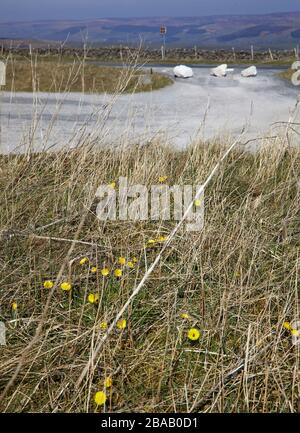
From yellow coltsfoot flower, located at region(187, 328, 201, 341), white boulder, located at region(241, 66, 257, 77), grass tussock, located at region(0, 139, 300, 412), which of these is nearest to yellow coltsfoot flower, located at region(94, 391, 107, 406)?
grass tussock, located at region(0, 139, 300, 412)

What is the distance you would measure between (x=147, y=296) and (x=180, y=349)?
37 centimetres

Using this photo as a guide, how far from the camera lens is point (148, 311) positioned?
6.31ft

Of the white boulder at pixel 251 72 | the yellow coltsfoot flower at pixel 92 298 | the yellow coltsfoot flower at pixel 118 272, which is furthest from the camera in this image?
the white boulder at pixel 251 72

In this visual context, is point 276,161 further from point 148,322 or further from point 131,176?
point 148,322

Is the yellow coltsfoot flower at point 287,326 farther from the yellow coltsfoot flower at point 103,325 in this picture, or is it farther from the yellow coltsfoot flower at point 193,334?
the yellow coltsfoot flower at point 103,325

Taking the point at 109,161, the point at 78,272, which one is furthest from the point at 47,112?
the point at 78,272

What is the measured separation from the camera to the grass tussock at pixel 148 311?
156cm

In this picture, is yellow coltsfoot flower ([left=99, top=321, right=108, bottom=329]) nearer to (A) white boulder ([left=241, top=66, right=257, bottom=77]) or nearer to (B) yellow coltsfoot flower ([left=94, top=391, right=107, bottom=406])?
(B) yellow coltsfoot flower ([left=94, top=391, right=107, bottom=406])

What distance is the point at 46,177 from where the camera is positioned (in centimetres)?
322

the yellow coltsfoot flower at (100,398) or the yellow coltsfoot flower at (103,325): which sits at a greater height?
the yellow coltsfoot flower at (103,325)

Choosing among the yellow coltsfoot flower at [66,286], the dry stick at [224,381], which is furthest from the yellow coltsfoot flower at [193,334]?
the yellow coltsfoot flower at [66,286]

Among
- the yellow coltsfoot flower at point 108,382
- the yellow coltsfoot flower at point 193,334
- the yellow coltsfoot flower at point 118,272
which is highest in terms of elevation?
the yellow coltsfoot flower at point 118,272

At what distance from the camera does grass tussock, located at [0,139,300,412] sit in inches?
61.4
